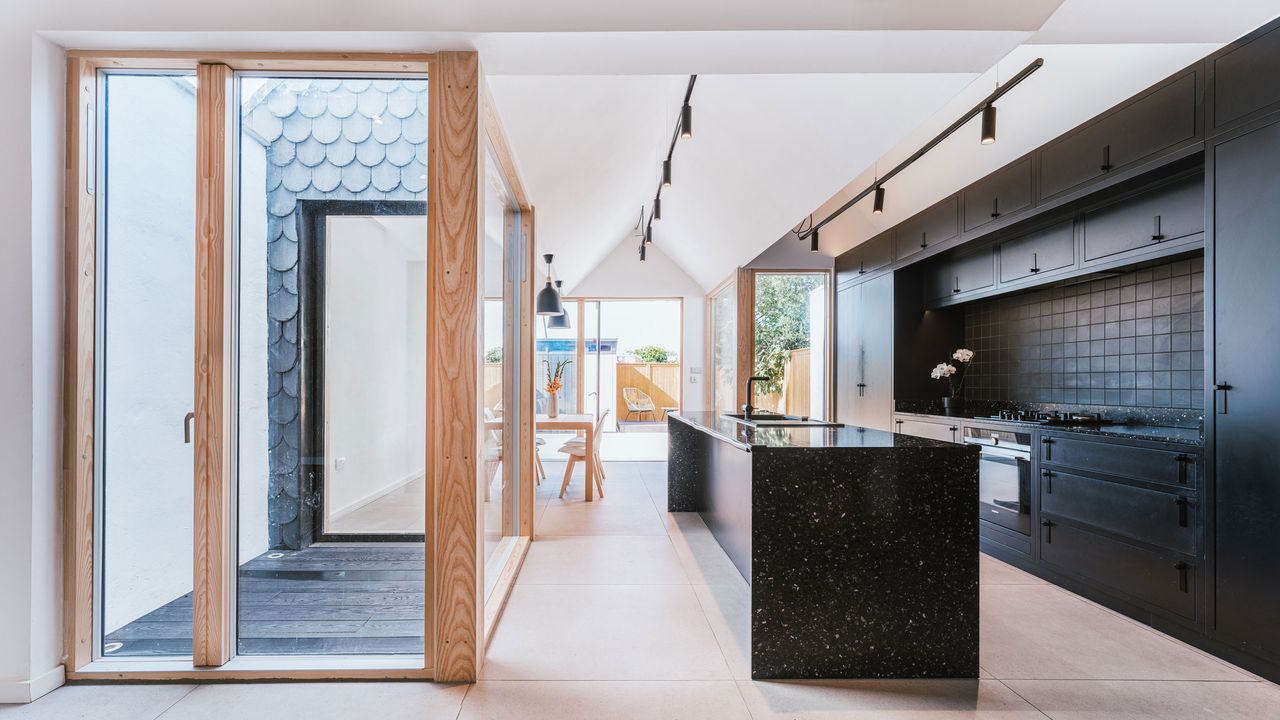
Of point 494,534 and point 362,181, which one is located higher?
point 362,181

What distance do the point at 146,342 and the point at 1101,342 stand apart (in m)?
4.75

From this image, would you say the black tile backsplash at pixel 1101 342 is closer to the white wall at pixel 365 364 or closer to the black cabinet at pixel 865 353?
the black cabinet at pixel 865 353

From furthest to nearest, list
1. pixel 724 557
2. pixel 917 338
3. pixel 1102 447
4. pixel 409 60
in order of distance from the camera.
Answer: pixel 917 338 < pixel 724 557 < pixel 1102 447 < pixel 409 60

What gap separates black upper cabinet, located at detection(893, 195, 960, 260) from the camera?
3998 millimetres

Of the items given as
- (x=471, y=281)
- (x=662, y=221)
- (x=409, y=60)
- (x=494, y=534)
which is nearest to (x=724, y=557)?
(x=494, y=534)

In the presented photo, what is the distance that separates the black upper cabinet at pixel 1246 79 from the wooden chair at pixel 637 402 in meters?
6.56

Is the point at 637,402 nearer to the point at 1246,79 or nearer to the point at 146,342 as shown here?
the point at 146,342

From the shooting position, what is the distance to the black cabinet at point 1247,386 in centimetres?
194

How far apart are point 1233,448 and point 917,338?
274 cm

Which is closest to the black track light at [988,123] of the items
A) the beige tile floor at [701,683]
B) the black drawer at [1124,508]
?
the black drawer at [1124,508]

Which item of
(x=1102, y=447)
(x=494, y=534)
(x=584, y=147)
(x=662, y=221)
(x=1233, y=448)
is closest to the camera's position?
(x=1233, y=448)

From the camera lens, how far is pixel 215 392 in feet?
6.31

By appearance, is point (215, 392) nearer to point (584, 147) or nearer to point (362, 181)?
point (362, 181)

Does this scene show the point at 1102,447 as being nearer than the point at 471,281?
No
